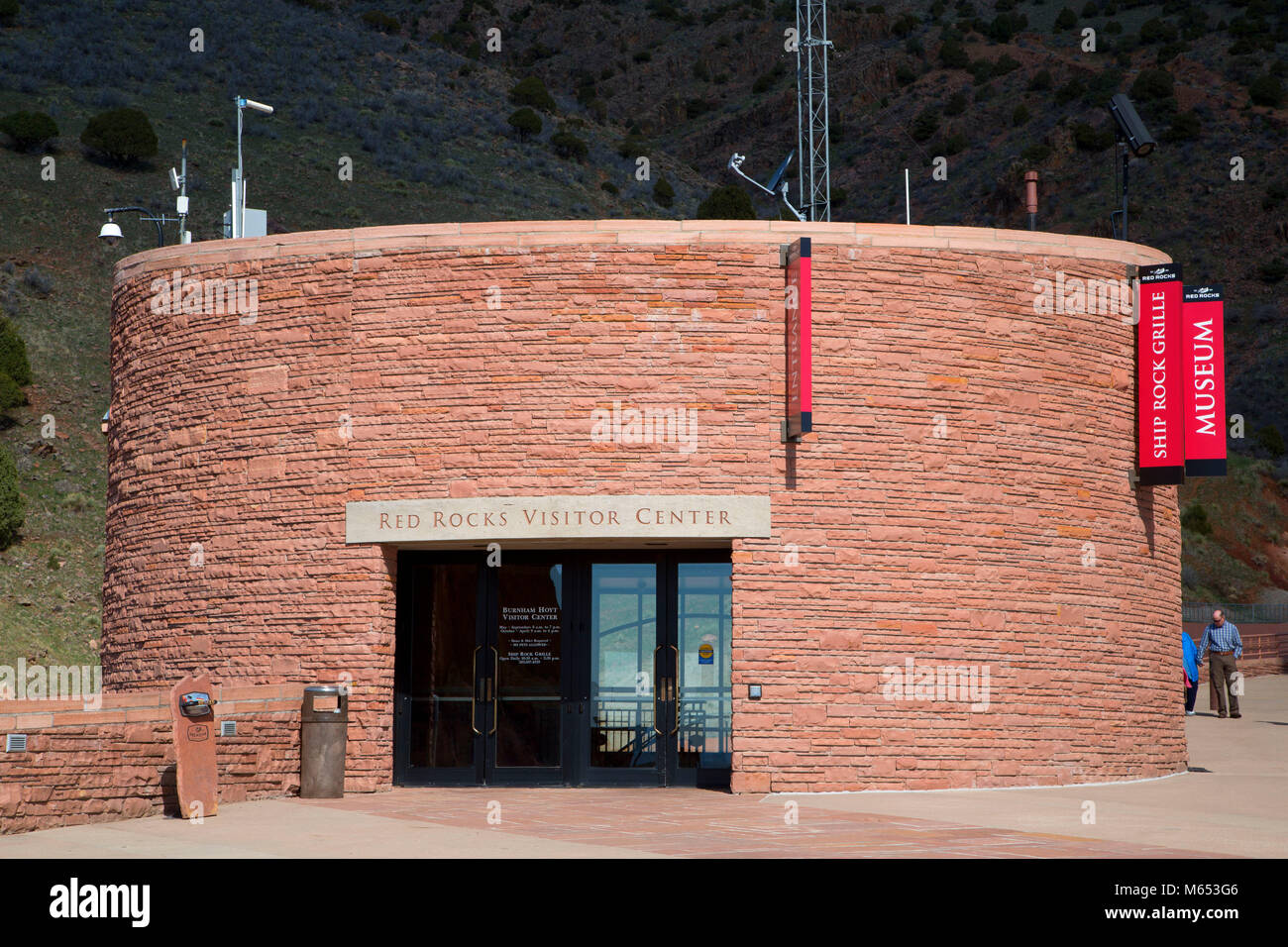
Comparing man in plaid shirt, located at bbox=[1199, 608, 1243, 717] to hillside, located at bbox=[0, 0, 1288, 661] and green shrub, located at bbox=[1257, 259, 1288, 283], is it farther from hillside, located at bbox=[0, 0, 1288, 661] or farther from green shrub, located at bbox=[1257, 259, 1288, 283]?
green shrub, located at bbox=[1257, 259, 1288, 283]

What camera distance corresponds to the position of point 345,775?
15.3 m

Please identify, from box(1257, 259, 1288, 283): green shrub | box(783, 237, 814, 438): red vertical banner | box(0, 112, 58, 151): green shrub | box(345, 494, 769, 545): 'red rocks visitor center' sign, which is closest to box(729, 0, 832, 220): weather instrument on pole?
box(783, 237, 814, 438): red vertical banner

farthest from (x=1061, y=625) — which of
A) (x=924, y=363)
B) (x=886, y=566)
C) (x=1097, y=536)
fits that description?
(x=924, y=363)

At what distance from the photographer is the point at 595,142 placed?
70.0 metres

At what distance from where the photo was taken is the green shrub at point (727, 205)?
202 ft

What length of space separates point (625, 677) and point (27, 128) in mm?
44507

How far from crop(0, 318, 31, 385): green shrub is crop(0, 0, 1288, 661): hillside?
108 cm

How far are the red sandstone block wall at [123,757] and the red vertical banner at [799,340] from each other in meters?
6.04

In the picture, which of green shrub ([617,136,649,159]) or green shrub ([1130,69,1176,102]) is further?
green shrub ([1130,69,1176,102])

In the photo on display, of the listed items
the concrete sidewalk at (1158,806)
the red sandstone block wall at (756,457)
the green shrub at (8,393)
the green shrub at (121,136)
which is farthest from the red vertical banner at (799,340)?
the green shrub at (121,136)

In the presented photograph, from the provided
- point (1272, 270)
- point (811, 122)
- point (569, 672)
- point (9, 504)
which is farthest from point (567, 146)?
point (569, 672)

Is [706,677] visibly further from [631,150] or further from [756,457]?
[631,150]

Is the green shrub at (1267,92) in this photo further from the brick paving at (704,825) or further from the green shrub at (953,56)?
the brick paving at (704,825)

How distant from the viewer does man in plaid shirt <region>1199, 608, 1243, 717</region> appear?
73.5ft
